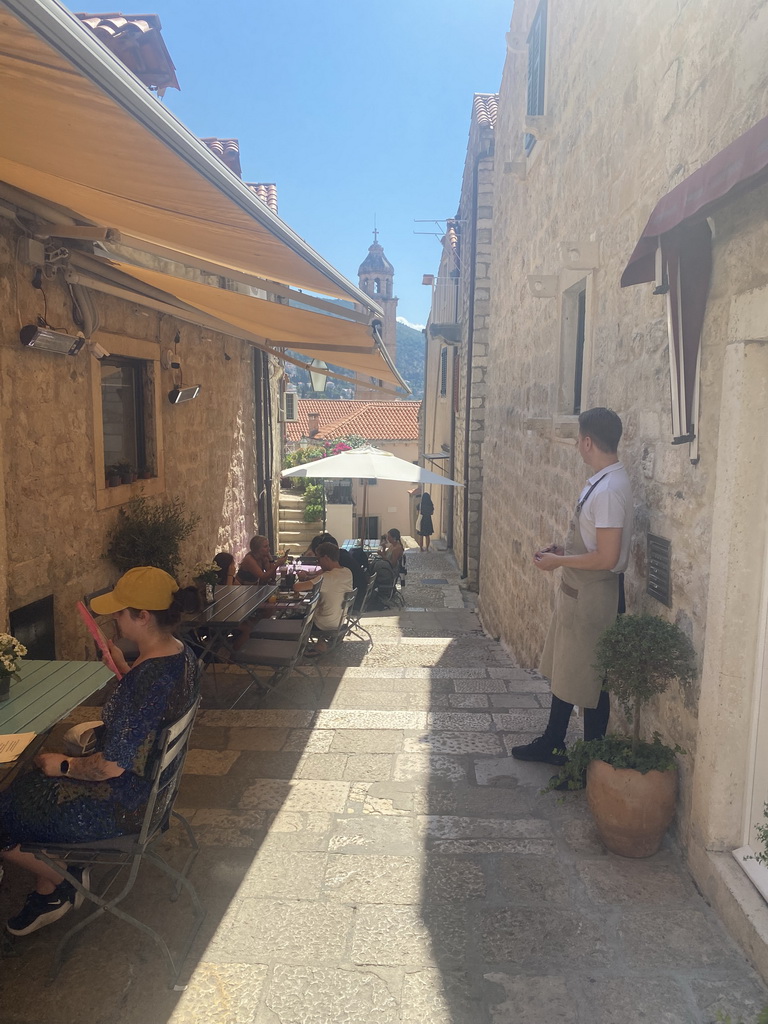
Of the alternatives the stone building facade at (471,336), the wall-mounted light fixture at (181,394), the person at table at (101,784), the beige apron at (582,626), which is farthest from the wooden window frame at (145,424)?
the stone building facade at (471,336)

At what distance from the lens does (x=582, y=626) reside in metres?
3.35

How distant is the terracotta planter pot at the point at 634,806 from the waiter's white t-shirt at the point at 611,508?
891 mm

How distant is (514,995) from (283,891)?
0.91 metres

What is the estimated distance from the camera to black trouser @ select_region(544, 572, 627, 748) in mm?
3436

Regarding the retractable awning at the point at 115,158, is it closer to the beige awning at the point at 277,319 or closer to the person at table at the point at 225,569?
the beige awning at the point at 277,319

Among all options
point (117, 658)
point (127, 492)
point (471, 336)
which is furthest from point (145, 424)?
point (471, 336)

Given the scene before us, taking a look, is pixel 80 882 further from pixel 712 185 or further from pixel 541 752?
pixel 712 185

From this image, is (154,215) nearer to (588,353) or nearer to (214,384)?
(588,353)

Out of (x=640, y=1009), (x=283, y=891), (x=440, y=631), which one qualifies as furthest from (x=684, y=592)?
(x=440, y=631)

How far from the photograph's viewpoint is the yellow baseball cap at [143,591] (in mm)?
2553

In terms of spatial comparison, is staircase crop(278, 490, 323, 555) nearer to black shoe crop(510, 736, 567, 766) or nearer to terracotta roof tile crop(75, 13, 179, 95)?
terracotta roof tile crop(75, 13, 179, 95)

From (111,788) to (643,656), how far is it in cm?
194

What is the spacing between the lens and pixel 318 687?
17.0ft

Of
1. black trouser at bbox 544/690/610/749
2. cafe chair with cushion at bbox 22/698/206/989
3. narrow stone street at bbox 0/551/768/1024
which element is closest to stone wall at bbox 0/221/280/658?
narrow stone street at bbox 0/551/768/1024
